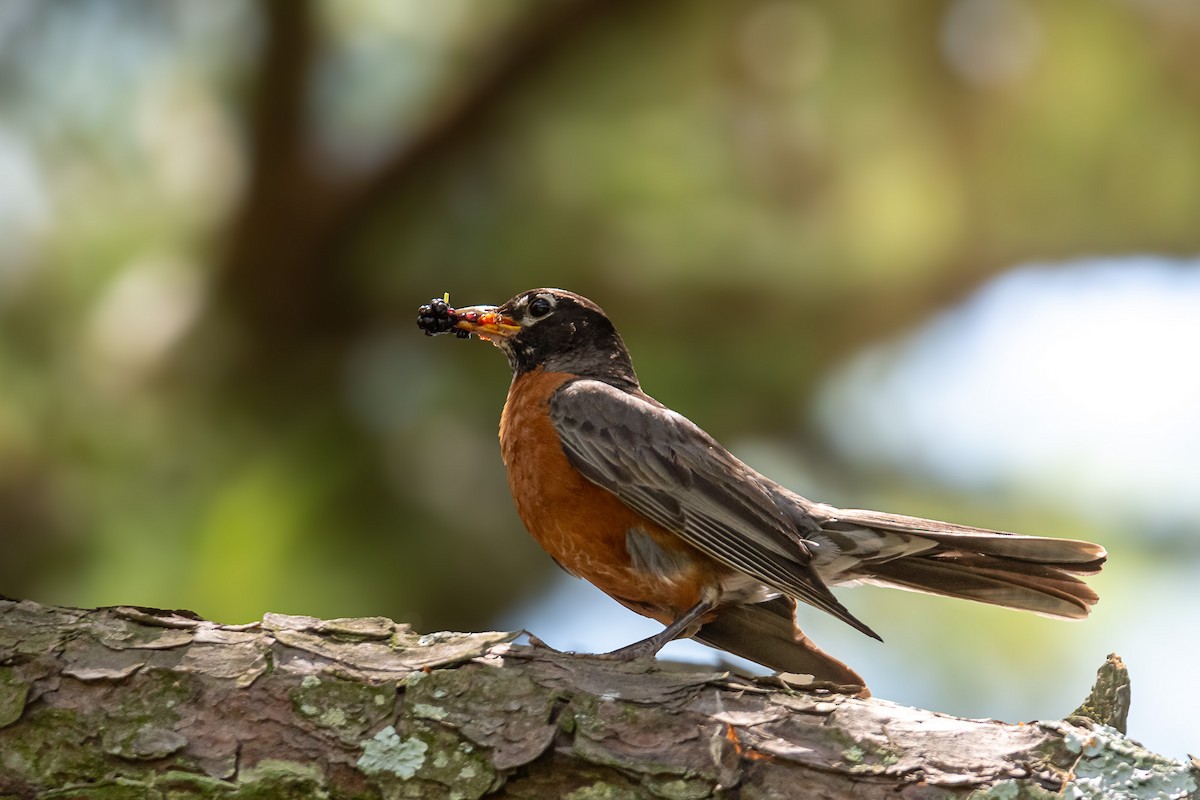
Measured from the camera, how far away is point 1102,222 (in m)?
5.39

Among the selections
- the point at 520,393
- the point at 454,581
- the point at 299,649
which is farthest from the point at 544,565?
the point at 299,649

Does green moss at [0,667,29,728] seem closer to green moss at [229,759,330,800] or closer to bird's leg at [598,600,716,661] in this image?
green moss at [229,759,330,800]

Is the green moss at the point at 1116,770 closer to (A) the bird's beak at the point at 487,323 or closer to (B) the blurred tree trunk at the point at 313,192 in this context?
(A) the bird's beak at the point at 487,323

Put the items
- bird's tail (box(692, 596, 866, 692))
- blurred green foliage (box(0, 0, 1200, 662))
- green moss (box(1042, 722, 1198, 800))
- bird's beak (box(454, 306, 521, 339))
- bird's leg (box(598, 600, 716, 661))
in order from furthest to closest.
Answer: blurred green foliage (box(0, 0, 1200, 662)) < bird's beak (box(454, 306, 521, 339)) < bird's tail (box(692, 596, 866, 692)) < bird's leg (box(598, 600, 716, 661)) < green moss (box(1042, 722, 1198, 800))

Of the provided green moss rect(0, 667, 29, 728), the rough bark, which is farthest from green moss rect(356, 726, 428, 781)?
green moss rect(0, 667, 29, 728)

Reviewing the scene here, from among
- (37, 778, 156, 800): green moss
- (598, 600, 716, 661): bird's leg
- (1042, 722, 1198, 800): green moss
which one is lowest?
(1042, 722, 1198, 800): green moss

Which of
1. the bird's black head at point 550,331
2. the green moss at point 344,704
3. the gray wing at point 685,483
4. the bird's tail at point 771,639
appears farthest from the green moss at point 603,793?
the bird's black head at point 550,331

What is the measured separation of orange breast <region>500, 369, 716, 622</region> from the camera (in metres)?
3.94

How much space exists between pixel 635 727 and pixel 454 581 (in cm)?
274

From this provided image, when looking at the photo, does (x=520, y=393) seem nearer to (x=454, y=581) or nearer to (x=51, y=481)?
(x=454, y=581)

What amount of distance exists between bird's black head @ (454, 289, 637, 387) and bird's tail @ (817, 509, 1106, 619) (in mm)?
1292

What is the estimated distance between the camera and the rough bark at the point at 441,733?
258cm

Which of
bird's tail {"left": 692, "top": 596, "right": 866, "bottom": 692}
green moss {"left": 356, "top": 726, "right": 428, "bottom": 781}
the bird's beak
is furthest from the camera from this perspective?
the bird's beak

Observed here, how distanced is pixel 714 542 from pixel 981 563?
0.94 metres
